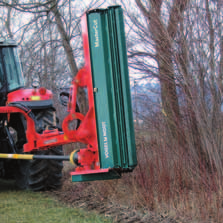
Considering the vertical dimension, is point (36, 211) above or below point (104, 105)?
below

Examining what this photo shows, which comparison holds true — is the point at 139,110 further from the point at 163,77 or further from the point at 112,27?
the point at 112,27

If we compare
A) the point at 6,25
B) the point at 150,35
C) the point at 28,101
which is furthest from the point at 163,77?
the point at 6,25

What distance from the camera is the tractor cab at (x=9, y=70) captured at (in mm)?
6621

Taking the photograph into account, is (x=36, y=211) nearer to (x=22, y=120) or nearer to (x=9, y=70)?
(x=22, y=120)

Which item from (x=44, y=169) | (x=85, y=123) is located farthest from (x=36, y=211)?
(x=85, y=123)

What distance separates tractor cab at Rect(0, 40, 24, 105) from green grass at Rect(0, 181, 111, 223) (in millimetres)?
1686

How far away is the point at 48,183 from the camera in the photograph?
643cm

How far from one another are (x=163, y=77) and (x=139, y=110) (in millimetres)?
740

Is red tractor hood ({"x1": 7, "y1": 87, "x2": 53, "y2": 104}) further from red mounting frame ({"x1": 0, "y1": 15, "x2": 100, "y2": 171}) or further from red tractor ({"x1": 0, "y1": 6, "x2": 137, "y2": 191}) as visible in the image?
red mounting frame ({"x1": 0, "y1": 15, "x2": 100, "y2": 171})

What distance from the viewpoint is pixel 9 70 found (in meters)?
6.69

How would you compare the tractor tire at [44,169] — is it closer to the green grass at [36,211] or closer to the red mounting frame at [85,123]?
the green grass at [36,211]

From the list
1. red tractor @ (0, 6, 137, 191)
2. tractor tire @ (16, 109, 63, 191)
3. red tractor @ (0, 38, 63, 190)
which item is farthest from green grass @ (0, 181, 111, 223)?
red tractor @ (0, 6, 137, 191)

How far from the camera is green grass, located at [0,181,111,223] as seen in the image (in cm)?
471

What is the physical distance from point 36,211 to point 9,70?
264 cm
